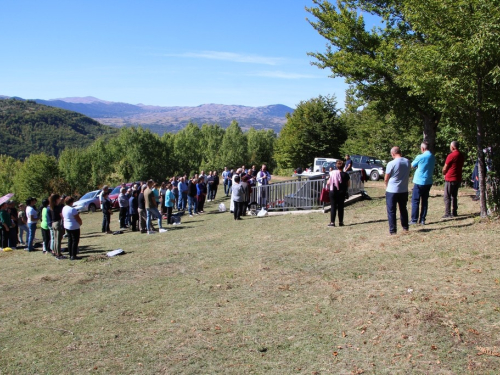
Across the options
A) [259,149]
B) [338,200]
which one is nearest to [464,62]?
[338,200]

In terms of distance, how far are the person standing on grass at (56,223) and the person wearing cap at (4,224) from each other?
2.62 m

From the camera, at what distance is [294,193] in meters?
16.1

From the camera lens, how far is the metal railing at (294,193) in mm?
15352

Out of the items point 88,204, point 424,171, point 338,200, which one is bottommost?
point 88,204

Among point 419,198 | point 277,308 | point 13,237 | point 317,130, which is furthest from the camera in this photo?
point 317,130

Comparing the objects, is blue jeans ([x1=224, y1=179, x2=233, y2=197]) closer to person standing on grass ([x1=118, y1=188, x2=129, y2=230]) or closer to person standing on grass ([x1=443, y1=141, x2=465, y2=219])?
person standing on grass ([x1=118, y1=188, x2=129, y2=230])

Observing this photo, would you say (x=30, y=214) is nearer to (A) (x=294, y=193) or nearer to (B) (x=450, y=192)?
(A) (x=294, y=193)

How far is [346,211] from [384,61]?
5.50 meters

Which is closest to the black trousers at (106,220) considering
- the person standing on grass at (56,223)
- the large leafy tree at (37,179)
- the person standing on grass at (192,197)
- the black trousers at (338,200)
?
the person standing on grass at (192,197)

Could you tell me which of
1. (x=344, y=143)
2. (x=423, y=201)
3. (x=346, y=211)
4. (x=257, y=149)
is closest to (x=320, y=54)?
(x=346, y=211)

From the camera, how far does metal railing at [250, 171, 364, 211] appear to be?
50.4 ft

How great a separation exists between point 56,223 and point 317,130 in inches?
1570

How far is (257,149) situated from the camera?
88625 mm

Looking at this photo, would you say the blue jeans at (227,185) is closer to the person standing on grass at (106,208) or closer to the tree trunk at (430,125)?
the person standing on grass at (106,208)
